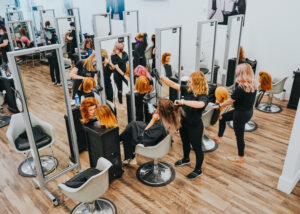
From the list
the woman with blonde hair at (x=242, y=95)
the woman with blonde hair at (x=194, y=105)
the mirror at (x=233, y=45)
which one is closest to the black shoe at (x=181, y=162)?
the woman with blonde hair at (x=194, y=105)

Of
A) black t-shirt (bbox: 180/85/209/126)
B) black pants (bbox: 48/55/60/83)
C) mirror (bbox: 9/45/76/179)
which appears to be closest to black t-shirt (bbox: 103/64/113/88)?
mirror (bbox: 9/45/76/179)

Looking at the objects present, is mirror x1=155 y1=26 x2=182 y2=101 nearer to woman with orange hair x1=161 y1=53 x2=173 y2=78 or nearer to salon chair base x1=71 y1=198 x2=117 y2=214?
woman with orange hair x1=161 y1=53 x2=173 y2=78

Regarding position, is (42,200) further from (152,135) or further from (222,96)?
(222,96)

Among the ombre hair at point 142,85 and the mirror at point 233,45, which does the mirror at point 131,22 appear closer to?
the mirror at point 233,45

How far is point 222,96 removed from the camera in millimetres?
3697

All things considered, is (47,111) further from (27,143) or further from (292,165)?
(292,165)

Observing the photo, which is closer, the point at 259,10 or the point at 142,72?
the point at 142,72

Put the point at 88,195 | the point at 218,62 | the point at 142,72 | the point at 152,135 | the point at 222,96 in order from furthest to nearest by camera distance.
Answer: the point at 218,62, the point at 142,72, the point at 222,96, the point at 152,135, the point at 88,195

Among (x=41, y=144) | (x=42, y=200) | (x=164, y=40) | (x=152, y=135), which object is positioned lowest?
(x=42, y=200)

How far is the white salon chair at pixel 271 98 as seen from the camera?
496 centimetres

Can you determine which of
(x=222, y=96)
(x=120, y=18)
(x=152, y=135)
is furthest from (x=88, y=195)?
(x=120, y=18)

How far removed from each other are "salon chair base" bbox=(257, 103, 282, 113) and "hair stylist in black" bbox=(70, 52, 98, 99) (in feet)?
11.7

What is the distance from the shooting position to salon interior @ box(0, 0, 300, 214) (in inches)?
115

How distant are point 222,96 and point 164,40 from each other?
4.16ft
